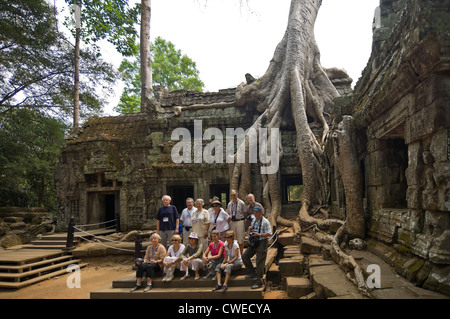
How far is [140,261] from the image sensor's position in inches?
195

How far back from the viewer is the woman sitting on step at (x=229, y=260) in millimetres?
4588

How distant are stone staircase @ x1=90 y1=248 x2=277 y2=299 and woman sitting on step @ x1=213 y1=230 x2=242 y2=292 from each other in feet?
0.55

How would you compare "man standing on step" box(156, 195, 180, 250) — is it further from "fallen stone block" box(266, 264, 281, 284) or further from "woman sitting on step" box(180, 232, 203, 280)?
"fallen stone block" box(266, 264, 281, 284)

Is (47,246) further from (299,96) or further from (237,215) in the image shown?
(299,96)

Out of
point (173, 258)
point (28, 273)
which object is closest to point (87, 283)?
point (28, 273)

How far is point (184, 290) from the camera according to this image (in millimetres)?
4641

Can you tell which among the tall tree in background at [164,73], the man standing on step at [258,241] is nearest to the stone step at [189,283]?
the man standing on step at [258,241]

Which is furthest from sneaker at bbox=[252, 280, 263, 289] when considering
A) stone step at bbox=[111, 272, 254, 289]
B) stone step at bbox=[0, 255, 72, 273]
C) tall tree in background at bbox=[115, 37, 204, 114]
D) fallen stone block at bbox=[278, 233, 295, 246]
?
tall tree in background at bbox=[115, 37, 204, 114]

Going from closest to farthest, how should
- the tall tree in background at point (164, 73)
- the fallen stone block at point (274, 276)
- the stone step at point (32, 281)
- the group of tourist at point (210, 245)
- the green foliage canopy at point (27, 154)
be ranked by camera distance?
the group of tourist at point (210, 245)
the fallen stone block at point (274, 276)
the stone step at point (32, 281)
the green foliage canopy at point (27, 154)
the tall tree in background at point (164, 73)

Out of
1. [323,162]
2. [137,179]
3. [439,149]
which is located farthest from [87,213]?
[439,149]

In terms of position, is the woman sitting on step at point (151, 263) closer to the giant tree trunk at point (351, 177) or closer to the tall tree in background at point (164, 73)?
the giant tree trunk at point (351, 177)

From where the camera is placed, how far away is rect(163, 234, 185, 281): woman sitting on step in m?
4.97
